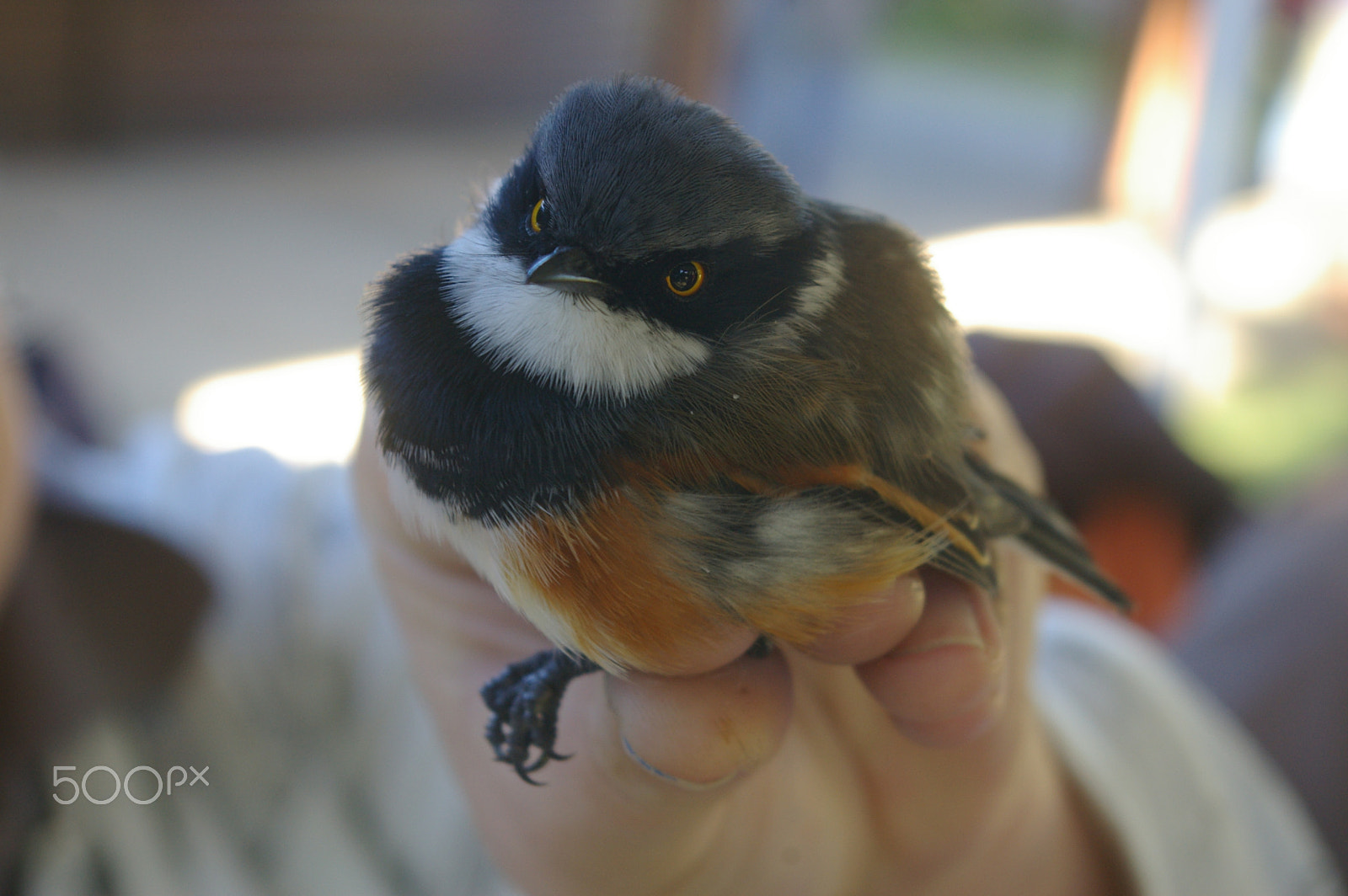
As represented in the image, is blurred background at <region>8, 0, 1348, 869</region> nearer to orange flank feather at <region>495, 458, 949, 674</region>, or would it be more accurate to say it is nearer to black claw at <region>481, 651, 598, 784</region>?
orange flank feather at <region>495, 458, 949, 674</region>

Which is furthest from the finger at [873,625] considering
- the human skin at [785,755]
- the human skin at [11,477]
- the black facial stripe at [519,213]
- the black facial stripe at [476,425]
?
the human skin at [11,477]

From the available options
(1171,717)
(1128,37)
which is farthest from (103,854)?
(1128,37)

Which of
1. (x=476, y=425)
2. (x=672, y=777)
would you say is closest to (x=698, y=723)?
(x=672, y=777)

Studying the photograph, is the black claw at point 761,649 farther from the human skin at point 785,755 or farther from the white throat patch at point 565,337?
the white throat patch at point 565,337

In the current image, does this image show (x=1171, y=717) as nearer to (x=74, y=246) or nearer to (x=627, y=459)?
(x=627, y=459)

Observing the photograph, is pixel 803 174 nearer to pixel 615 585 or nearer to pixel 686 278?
pixel 686 278

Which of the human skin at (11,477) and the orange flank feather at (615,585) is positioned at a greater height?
the orange flank feather at (615,585)

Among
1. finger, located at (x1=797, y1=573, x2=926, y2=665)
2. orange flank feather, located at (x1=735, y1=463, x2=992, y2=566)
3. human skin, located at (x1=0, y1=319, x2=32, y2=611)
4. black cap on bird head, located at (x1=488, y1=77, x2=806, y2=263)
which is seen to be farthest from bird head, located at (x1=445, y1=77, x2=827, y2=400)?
human skin, located at (x1=0, y1=319, x2=32, y2=611)
